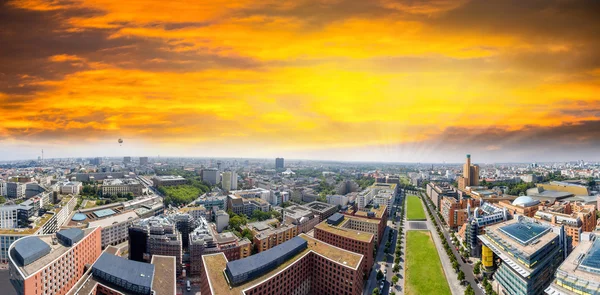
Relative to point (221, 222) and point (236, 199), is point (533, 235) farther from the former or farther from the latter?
point (236, 199)

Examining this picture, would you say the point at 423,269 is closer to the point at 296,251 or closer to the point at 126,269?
the point at 296,251

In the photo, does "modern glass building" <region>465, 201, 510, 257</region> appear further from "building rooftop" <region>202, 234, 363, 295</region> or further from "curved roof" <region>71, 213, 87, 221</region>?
"curved roof" <region>71, 213, 87, 221</region>

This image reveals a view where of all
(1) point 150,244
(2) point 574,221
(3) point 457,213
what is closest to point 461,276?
(2) point 574,221

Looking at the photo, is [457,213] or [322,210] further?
[322,210]

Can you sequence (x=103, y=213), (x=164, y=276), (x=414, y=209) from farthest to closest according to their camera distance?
(x=414, y=209) → (x=103, y=213) → (x=164, y=276)

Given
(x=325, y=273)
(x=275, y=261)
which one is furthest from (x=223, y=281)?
(x=325, y=273)

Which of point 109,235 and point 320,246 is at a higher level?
point 320,246
